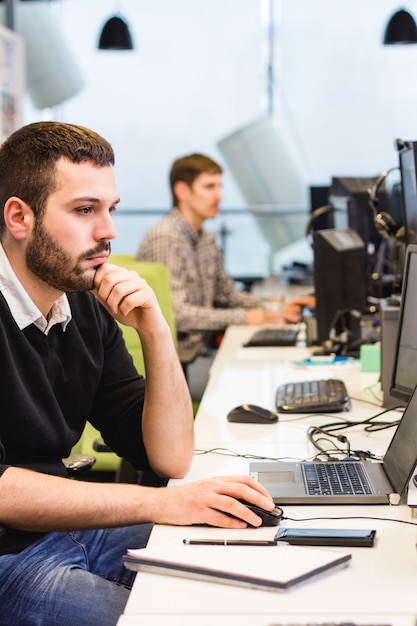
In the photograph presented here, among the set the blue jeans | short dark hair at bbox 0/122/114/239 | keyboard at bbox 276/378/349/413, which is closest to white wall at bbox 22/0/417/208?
keyboard at bbox 276/378/349/413

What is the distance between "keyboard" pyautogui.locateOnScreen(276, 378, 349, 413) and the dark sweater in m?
0.45

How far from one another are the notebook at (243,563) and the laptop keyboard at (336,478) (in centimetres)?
26

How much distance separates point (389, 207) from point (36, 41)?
4.16 meters

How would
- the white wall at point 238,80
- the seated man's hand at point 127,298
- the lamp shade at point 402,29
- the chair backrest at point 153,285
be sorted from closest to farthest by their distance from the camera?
the seated man's hand at point 127,298
the chair backrest at point 153,285
the lamp shade at point 402,29
the white wall at point 238,80

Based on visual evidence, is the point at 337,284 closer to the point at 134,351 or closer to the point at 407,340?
the point at 134,351

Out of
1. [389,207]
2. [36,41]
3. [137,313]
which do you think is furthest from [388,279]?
[36,41]

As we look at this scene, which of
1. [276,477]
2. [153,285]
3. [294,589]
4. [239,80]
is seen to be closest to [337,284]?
[153,285]

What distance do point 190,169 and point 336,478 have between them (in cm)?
299

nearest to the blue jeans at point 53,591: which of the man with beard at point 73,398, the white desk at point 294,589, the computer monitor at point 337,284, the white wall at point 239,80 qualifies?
the man with beard at point 73,398

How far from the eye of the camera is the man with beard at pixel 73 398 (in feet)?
4.58

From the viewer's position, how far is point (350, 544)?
1.27 meters

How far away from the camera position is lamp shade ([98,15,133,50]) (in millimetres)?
6812

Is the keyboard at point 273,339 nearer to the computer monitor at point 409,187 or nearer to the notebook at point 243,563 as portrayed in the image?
the computer monitor at point 409,187

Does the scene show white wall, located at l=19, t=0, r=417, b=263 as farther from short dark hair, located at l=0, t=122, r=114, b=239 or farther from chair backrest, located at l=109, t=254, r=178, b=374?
short dark hair, located at l=0, t=122, r=114, b=239
